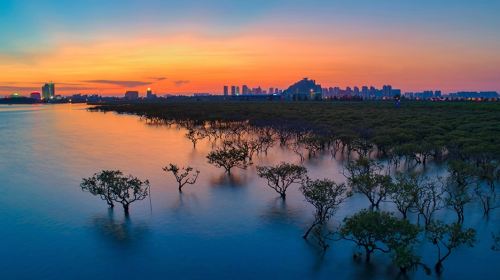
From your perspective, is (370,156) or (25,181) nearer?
(25,181)

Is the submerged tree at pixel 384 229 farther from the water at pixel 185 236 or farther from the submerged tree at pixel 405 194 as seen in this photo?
the submerged tree at pixel 405 194

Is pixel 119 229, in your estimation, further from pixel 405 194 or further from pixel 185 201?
pixel 405 194

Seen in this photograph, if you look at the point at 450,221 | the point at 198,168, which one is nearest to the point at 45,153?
the point at 198,168

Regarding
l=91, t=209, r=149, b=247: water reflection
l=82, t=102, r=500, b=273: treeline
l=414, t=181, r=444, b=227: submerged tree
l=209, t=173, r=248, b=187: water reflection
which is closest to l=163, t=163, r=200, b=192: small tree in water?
l=82, t=102, r=500, b=273: treeline

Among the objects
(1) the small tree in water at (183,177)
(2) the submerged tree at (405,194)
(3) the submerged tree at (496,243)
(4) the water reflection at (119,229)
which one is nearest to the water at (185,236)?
(4) the water reflection at (119,229)

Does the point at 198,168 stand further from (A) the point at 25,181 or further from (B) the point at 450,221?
(B) the point at 450,221

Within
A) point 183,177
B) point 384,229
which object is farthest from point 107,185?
point 384,229

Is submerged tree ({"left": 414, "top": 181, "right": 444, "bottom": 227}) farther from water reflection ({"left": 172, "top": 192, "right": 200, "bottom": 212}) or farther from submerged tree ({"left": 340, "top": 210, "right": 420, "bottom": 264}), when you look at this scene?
water reflection ({"left": 172, "top": 192, "right": 200, "bottom": 212})
